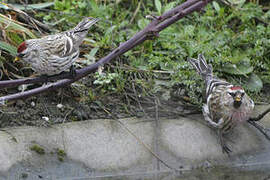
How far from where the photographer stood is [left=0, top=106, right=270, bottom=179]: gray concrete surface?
15.5 ft

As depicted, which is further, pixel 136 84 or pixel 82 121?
pixel 136 84

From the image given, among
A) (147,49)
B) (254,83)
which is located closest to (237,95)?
(254,83)

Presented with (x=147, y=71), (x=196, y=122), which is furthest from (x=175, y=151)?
(x=147, y=71)

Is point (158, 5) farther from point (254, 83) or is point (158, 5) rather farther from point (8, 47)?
point (8, 47)

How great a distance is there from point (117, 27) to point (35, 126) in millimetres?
1974

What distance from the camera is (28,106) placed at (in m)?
5.34

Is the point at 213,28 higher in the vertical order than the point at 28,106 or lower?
higher

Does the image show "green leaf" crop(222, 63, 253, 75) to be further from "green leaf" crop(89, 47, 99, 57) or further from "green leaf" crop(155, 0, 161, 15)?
"green leaf" crop(89, 47, 99, 57)

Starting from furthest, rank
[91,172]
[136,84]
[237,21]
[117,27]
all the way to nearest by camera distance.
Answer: [237,21], [117,27], [136,84], [91,172]

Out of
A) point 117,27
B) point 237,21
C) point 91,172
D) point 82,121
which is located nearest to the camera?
point 91,172

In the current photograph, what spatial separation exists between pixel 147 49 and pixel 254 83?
1422 millimetres

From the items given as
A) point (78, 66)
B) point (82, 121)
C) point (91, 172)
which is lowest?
point (91, 172)

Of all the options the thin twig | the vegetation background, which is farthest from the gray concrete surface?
the vegetation background

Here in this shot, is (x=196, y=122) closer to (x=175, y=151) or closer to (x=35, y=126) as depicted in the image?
(x=175, y=151)
